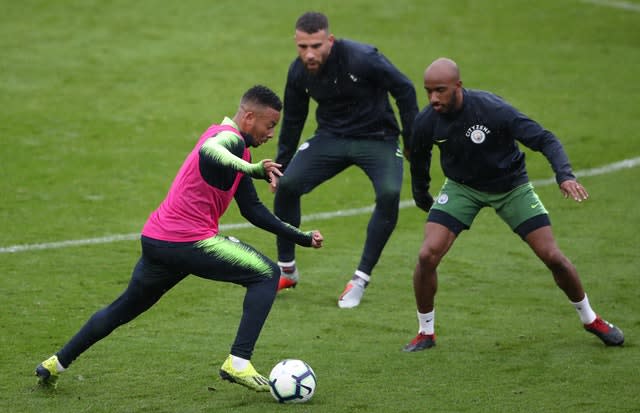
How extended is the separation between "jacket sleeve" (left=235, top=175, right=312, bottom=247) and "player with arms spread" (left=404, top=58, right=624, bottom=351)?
1.28 meters

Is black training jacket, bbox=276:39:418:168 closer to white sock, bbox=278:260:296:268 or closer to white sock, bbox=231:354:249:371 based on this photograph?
white sock, bbox=278:260:296:268

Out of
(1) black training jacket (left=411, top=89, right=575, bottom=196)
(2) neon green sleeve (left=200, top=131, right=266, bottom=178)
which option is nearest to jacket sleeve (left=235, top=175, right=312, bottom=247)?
(2) neon green sleeve (left=200, top=131, right=266, bottom=178)

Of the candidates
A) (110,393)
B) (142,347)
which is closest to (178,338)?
(142,347)

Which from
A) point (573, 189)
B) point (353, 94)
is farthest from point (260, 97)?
point (353, 94)

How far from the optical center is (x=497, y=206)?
29.0 feet

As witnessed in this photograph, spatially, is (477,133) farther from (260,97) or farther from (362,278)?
(362,278)

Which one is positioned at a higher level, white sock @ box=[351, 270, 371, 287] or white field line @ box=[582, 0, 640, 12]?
white sock @ box=[351, 270, 371, 287]

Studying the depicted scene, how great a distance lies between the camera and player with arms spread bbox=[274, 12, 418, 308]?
33.7 ft

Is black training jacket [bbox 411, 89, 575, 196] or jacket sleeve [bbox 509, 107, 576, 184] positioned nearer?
jacket sleeve [bbox 509, 107, 576, 184]

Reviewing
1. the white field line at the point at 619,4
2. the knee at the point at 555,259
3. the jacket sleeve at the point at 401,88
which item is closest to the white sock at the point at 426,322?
the knee at the point at 555,259

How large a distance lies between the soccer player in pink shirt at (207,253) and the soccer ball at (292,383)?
118 mm

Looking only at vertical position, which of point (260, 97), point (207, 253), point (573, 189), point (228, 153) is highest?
point (260, 97)

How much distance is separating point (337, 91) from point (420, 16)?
13.3 m

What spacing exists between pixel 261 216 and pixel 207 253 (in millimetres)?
559
